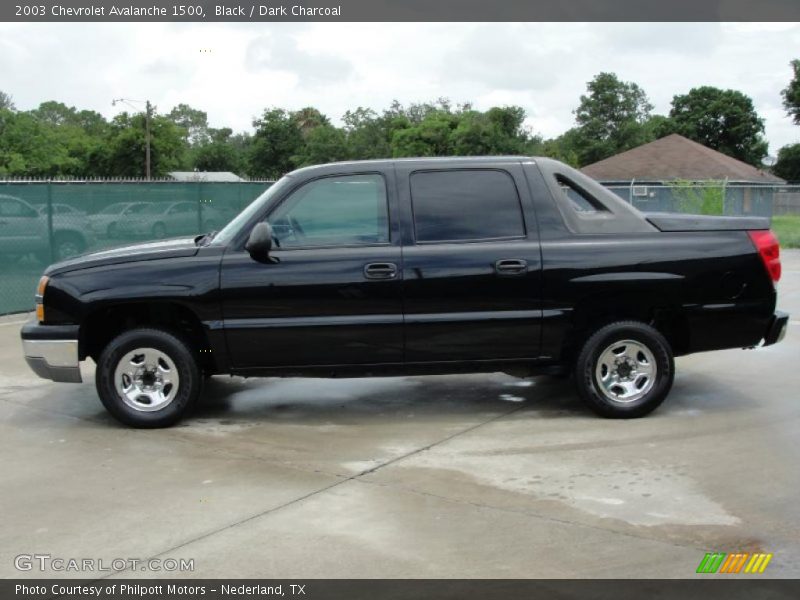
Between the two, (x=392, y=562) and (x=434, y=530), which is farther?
(x=434, y=530)

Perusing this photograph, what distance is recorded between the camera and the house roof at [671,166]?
1860 inches

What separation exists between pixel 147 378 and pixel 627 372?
349 cm

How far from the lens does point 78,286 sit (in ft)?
21.6

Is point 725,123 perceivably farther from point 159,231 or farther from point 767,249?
point 767,249

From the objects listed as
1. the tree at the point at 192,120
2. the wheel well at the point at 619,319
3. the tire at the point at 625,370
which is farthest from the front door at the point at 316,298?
the tree at the point at 192,120

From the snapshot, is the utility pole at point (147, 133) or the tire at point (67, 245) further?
the utility pole at point (147, 133)

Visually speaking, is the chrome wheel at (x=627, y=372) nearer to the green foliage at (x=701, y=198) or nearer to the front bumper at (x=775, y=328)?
the front bumper at (x=775, y=328)

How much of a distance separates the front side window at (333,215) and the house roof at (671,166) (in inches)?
1644

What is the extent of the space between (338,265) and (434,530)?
2385mm

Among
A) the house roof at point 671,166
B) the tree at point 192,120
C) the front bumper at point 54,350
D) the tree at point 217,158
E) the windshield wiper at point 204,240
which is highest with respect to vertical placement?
the tree at point 192,120

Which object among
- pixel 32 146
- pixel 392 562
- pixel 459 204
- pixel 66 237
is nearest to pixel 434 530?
pixel 392 562

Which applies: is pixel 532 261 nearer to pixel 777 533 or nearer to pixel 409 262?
pixel 409 262

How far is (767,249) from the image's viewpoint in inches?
265
